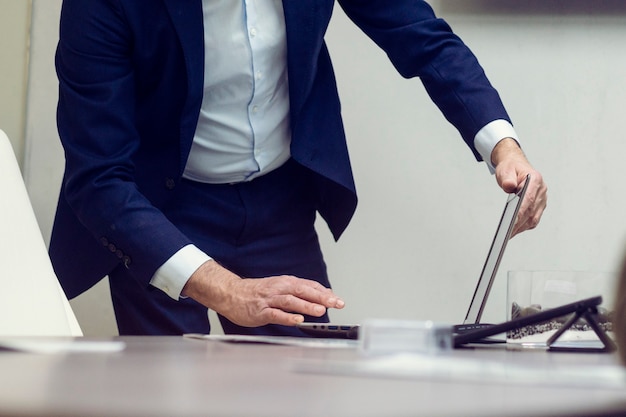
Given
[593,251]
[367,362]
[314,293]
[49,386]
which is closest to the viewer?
[49,386]

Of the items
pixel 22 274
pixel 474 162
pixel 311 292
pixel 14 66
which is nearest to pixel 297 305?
pixel 311 292

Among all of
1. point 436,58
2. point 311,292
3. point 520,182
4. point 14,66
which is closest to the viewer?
point 311,292

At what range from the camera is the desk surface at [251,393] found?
0.25 metres

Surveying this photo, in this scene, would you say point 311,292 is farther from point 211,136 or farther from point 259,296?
point 211,136

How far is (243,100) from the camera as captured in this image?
1.43m

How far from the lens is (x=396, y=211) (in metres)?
2.00

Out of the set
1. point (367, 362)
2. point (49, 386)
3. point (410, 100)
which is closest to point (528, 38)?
point (410, 100)

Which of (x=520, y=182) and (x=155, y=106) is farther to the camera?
(x=155, y=106)

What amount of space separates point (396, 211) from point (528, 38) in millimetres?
492

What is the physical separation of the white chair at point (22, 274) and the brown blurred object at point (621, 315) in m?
0.92

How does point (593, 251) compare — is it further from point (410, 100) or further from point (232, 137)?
point (232, 137)

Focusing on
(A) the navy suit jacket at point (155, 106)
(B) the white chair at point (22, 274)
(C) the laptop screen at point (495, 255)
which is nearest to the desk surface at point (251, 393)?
(C) the laptop screen at point (495, 255)

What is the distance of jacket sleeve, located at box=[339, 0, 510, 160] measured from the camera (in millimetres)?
1449

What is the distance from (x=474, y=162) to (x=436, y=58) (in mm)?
531
